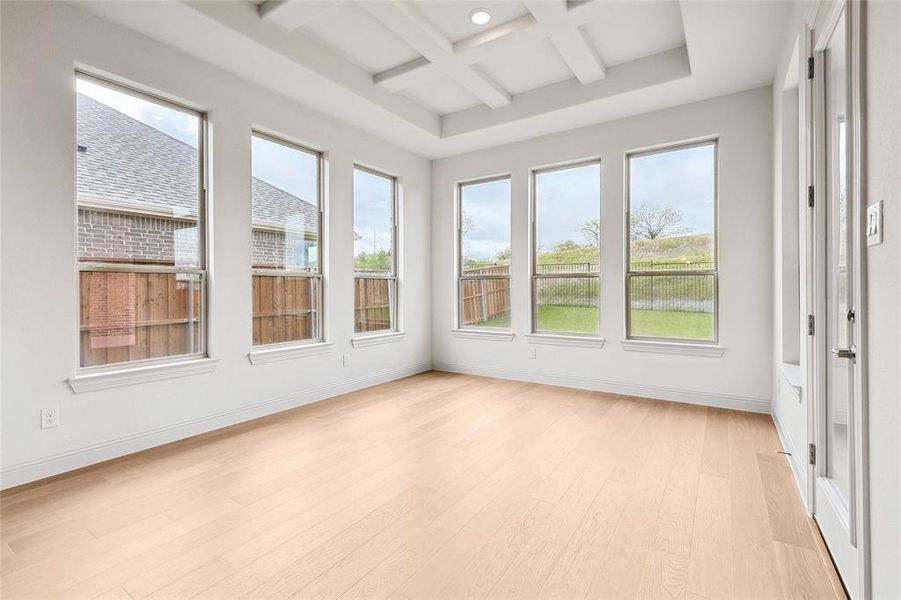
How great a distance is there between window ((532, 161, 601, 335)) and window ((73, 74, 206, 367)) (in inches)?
136

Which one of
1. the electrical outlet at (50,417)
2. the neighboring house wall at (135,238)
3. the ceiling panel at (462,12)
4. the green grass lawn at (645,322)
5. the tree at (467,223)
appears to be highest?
the ceiling panel at (462,12)

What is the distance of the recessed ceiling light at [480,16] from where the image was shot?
10.3 feet

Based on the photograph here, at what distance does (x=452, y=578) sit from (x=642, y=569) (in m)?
0.76

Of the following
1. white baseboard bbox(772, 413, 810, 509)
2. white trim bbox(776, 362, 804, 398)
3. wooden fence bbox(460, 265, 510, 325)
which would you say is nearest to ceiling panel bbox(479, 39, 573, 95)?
wooden fence bbox(460, 265, 510, 325)

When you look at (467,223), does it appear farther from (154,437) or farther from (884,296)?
(884,296)

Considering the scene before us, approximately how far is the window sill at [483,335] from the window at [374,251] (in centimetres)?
86

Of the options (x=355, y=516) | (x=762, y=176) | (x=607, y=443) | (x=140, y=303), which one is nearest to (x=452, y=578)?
(x=355, y=516)

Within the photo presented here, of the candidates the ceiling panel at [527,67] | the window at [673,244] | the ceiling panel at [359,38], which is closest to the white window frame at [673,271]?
→ the window at [673,244]

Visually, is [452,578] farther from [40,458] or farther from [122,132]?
[122,132]

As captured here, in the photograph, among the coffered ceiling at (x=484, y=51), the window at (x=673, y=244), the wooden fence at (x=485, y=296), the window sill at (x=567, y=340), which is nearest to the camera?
the coffered ceiling at (x=484, y=51)

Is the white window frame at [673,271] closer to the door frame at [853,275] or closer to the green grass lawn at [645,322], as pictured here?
the green grass lawn at [645,322]

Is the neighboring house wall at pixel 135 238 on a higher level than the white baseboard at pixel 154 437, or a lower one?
higher

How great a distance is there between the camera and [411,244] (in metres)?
5.54

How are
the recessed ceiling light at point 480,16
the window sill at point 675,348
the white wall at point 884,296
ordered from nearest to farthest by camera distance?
the white wall at point 884,296, the recessed ceiling light at point 480,16, the window sill at point 675,348
